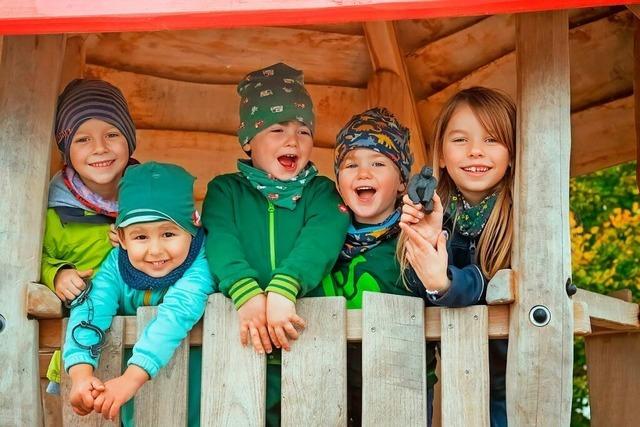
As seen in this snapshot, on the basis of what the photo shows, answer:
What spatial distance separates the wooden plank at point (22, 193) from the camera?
4.76 meters

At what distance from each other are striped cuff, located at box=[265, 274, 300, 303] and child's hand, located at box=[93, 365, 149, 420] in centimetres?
52

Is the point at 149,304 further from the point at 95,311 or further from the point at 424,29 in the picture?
the point at 424,29

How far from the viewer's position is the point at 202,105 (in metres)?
7.19

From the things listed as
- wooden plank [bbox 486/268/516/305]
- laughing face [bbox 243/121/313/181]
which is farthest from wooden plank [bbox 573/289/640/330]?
laughing face [bbox 243/121/313/181]

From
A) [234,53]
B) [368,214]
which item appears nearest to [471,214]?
[368,214]

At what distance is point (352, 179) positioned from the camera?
519 centimetres

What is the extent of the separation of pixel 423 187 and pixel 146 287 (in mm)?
1124

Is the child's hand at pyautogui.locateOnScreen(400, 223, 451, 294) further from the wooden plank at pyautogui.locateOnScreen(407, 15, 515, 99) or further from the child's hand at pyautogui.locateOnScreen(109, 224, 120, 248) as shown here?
the wooden plank at pyautogui.locateOnScreen(407, 15, 515, 99)

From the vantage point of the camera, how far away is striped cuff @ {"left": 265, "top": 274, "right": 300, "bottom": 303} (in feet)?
15.4

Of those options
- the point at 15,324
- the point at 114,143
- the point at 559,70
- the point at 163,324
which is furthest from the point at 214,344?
the point at 559,70

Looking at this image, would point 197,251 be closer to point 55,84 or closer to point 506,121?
point 55,84

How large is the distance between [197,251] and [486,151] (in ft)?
3.64

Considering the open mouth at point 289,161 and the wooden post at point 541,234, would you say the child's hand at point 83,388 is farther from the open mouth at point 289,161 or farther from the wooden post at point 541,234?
the wooden post at point 541,234

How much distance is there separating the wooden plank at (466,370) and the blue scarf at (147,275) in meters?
0.98
